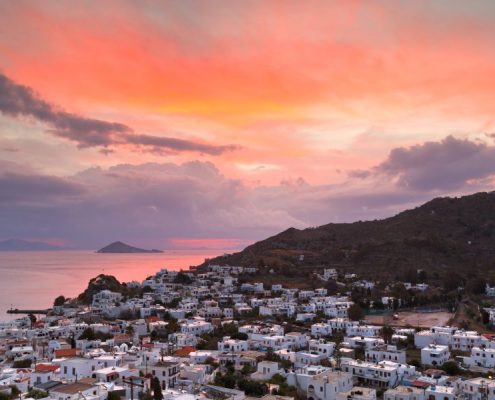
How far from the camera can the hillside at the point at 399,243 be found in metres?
84.0

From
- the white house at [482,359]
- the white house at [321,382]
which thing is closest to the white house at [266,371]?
the white house at [321,382]

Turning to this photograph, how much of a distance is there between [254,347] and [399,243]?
204 ft

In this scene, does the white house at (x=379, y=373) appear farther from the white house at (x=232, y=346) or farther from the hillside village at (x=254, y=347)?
the white house at (x=232, y=346)

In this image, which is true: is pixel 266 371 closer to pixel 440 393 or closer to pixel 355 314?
pixel 440 393

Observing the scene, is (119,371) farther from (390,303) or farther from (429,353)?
(390,303)

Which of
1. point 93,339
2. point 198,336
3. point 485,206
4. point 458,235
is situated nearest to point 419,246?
point 458,235

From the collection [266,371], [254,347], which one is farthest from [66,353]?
[266,371]

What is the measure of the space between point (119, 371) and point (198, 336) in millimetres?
16513

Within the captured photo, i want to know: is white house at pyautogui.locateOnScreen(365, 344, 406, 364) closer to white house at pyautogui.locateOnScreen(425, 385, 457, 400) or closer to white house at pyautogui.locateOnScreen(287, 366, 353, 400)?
white house at pyautogui.locateOnScreen(287, 366, 353, 400)

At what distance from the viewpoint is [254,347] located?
116 ft

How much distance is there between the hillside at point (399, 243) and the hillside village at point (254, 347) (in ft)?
59.8

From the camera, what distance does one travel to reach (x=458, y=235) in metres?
104

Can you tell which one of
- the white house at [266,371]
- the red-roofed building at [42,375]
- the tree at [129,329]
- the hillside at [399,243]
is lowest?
the white house at [266,371]

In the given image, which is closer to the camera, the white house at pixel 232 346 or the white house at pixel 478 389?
the white house at pixel 478 389
